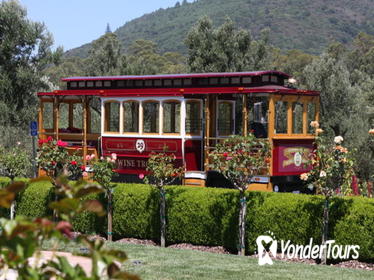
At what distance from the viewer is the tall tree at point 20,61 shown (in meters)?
30.0

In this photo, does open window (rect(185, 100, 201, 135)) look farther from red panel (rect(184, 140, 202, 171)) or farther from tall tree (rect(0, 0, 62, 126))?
tall tree (rect(0, 0, 62, 126))

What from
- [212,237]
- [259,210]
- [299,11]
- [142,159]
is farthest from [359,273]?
[299,11]

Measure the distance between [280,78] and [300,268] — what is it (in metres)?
7.58

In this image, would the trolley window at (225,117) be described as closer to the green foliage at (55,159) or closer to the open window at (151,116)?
the open window at (151,116)

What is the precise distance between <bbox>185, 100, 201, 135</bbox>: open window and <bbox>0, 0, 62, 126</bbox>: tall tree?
13402 mm

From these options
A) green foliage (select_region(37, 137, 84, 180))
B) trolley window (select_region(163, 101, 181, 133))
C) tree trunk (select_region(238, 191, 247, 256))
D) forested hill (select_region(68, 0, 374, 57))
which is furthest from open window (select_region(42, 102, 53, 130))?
forested hill (select_region(68, 0, 374, 57))

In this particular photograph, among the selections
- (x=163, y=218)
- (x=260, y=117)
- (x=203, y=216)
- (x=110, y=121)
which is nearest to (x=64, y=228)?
(x=203, y=216)

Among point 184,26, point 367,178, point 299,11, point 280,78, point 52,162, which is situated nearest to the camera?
point 52,162

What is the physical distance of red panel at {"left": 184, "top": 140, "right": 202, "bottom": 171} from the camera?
1822cm

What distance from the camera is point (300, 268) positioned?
12148mm

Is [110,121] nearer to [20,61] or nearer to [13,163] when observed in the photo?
[13,163]

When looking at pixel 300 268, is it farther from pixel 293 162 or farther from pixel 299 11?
pixel 299 11

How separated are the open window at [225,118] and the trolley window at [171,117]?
1167mm

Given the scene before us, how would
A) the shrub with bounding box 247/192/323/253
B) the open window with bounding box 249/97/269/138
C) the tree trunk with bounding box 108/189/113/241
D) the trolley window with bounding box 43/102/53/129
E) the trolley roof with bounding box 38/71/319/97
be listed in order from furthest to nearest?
the trolley window with bounding box 43/102/53/129 → the trolley roof with bounding box 38/71/319/97 → the open window with bounding box 249/97/269/138 → the tree trunk with bounding box 108/189/113/241 → the shrub with bounding box 247/192/323/253
